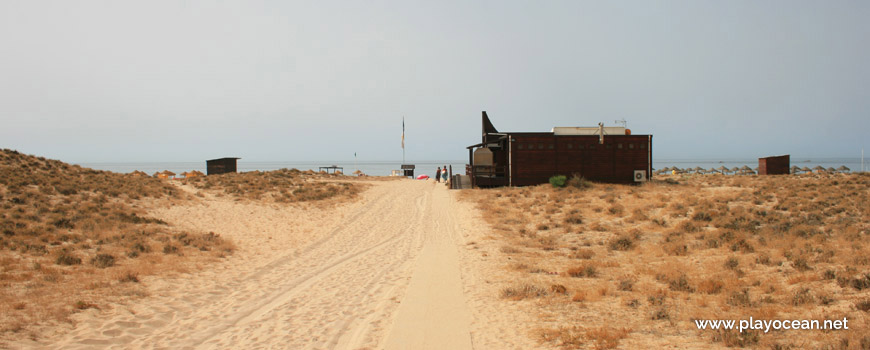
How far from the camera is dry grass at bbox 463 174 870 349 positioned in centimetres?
623

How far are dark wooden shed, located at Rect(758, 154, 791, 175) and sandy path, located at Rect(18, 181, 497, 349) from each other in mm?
37387

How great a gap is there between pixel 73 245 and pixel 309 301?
335 inches

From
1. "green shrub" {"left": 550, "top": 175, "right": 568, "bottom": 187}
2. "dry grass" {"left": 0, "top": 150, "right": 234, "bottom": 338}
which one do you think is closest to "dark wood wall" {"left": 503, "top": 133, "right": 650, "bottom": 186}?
"green shrub" {"left": 550, "top": 175, "right": 568, "bottom": 187}

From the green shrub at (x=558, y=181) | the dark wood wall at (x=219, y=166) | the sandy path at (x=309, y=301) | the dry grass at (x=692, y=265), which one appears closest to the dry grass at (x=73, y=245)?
the sandy path at (x=309, y=301)

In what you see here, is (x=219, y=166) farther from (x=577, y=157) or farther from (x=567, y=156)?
(x=577, y=157)

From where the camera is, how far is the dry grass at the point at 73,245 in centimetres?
818

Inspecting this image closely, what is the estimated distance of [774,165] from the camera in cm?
4106

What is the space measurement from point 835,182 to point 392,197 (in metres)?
26.0

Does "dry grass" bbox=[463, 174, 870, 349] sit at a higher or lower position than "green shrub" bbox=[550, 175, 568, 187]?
lower

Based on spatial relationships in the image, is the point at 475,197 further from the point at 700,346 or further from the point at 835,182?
the point at 700,346

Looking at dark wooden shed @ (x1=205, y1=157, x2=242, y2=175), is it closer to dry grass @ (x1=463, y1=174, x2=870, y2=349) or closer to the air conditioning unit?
dry grass @ (x1=463, y1=174, x2=870, y2=349)

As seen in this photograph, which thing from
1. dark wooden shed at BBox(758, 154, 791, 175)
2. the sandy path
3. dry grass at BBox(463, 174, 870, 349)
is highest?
dark wooden shed at BBox(758, 154, 791, 175)

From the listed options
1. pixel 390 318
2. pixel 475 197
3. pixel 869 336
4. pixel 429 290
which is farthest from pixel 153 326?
pixel 475 197

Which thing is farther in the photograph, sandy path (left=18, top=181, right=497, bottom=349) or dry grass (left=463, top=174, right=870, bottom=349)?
sandy path (left=18, top=181, right=497, bottom=349)
